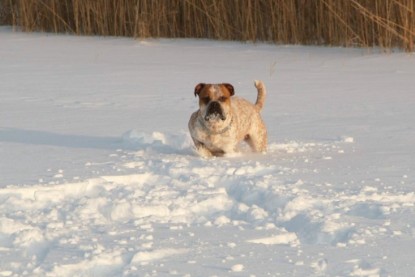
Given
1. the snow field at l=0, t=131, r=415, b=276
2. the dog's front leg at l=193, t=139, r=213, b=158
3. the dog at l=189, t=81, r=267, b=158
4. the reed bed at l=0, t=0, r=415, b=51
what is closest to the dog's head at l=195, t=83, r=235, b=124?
the dog at l=189, t=81, r=267, b=158

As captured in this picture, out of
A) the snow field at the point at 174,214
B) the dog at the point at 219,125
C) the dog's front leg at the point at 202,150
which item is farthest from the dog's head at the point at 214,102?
the snow field at the point at 174,214

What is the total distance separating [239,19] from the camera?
1187 centimetres

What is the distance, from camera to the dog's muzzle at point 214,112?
5617mm

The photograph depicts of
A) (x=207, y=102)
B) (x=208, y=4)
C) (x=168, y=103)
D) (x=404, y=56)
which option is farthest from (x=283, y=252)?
(x=208, y=4)

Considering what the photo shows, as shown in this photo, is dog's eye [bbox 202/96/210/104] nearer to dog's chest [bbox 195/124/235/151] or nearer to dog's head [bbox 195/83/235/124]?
dog's head [bbox 195/83/235/124]

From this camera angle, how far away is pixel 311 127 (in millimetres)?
6637

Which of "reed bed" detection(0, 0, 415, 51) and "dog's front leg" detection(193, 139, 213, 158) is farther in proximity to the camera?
"reed bed" detection(0, 0, 415, 51)

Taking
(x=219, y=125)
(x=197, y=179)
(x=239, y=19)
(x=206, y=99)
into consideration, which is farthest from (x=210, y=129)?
(x=239, y=19)

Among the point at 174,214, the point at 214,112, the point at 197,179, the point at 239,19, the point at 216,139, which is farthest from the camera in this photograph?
the point at 239,19

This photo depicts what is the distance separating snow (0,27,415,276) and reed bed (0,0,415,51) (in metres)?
1.33

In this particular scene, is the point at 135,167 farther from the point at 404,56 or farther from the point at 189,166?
the point at 404,56

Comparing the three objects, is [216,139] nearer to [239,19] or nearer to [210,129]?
[210,129]

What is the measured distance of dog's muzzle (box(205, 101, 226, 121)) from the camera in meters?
5.62

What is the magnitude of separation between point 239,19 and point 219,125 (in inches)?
247
